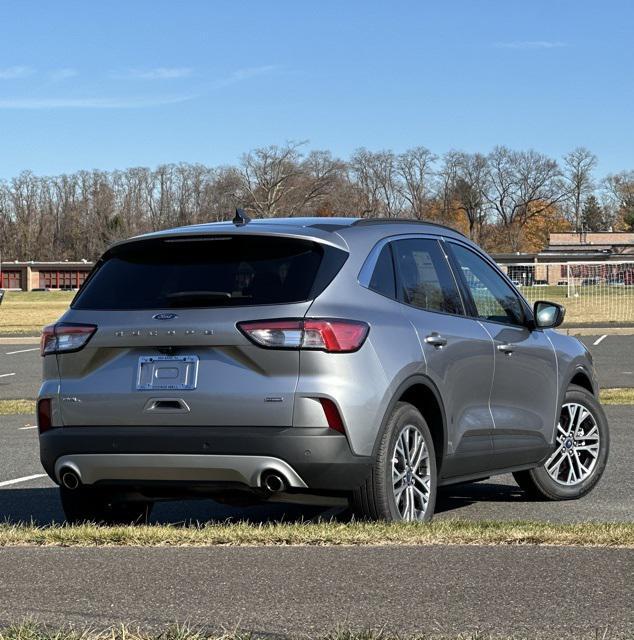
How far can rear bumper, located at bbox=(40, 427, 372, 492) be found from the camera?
6734mm

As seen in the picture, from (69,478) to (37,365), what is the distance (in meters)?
19.9

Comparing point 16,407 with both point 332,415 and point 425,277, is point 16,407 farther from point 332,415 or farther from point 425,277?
point 332,415

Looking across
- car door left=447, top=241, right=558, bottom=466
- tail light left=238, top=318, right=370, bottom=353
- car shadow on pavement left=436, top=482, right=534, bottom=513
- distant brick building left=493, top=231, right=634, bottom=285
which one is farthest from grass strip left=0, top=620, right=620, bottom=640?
distant brick building left=493, top=231, right=634, bottom=285

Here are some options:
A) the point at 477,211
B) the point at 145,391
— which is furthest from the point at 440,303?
the point at 477,211

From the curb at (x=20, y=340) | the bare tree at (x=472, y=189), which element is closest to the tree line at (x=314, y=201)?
the bare tree at (x=472, y=189)

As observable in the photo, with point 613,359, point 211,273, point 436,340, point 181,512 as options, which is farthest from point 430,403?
point 613,359

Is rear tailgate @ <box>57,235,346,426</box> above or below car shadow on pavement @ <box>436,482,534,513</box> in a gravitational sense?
above

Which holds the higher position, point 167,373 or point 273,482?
point 167,373

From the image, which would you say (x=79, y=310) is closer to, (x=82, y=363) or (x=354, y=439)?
(x=82, y=363)

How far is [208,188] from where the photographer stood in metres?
168

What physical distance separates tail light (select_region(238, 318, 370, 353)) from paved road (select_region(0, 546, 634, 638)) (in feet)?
3.72

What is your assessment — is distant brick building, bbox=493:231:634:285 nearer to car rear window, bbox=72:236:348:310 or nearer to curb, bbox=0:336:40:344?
curb, bbox=0:336:40:344

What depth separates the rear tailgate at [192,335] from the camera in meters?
6.78

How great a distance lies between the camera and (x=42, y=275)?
14212 cm
